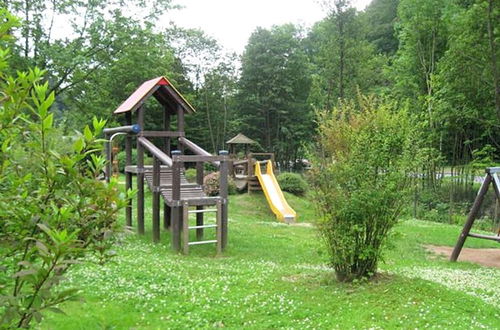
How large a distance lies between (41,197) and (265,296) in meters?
4.62

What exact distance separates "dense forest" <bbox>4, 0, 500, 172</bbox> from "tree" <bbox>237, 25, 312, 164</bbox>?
0.09m

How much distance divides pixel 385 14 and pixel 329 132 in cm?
4533

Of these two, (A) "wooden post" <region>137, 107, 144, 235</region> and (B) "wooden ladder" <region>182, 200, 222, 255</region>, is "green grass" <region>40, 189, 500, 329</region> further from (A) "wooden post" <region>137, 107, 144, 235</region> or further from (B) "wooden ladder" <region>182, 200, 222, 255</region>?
(A) "wooden post" <region>137, 107, 144, 235</region>

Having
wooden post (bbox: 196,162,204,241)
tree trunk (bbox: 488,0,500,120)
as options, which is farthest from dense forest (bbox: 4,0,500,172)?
wooden post (bbox: 196,162,204,241)

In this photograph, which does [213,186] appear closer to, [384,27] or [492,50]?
[492,50]

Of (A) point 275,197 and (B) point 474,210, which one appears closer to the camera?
(B) point 474,210

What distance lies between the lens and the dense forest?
1766 cm

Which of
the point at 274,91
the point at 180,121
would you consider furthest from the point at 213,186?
the point at 274,91

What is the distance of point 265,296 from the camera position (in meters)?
6.21

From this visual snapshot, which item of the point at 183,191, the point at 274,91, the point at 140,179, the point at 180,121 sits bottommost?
the point at 183,191

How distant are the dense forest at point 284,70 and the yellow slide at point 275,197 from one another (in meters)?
4.50

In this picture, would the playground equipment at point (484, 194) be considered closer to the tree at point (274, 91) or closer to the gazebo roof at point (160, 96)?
the gazebo roof at point (160, 96)

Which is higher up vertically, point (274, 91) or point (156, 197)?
point (274, 91)

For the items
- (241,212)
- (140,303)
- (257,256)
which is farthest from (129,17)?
(140,303)
